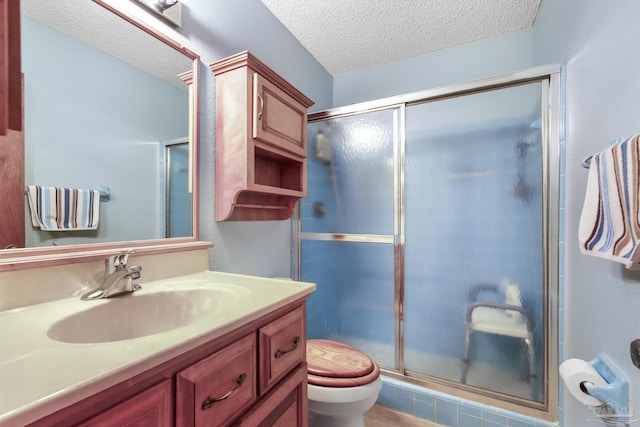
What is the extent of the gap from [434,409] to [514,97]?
1726 millimetres

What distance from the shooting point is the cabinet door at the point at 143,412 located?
0.41m

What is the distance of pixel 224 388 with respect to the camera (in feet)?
1.96

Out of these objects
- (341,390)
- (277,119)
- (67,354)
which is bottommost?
(341,390)

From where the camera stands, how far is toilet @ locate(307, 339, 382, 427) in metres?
1.12

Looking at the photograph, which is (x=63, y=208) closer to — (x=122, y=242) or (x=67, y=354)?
(x=122, y=242)

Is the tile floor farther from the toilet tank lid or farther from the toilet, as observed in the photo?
the toilet tank lid

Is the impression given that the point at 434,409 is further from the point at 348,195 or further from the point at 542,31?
the point at 542,31

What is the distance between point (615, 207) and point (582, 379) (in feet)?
1.87

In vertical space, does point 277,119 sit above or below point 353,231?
above

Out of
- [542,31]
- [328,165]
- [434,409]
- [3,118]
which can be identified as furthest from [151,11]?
[434,409]

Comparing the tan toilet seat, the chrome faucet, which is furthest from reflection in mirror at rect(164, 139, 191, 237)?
the tan toilet seat

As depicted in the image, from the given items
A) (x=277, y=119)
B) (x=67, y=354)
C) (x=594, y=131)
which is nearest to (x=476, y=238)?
(x=594, y=131)

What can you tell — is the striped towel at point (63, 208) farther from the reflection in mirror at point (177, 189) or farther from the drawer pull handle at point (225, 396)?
the drawer pull handle at point (225, 396)

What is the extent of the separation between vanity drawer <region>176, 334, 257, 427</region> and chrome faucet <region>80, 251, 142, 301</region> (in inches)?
16.7
